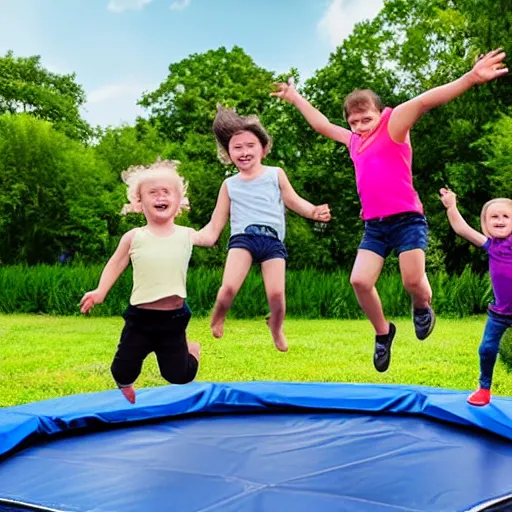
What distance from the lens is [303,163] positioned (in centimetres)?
709

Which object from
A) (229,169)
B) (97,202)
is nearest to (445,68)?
(229,169)

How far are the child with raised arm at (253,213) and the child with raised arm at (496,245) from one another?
0.72 metres

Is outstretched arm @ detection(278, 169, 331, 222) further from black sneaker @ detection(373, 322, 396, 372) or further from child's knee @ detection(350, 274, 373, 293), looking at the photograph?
black sneaker @ detection(373, 322, 396, 372)

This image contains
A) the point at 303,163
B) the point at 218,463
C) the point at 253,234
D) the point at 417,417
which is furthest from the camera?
the point at 303,163

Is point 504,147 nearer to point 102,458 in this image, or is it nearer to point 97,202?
point 97,202

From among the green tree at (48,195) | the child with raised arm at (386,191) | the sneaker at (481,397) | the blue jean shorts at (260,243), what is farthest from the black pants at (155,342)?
the green tree at (48,195)

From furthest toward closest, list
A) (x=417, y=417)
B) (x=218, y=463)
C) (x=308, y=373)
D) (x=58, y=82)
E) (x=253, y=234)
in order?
(x=58, y=82), (x=308, y=373), (x=417, y=417), (x=218, y=463), (x=253, y=234)

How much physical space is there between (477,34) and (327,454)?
790 cm

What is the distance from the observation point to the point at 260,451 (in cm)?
458

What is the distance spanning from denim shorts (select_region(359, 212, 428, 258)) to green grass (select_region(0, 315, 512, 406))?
12.2ft

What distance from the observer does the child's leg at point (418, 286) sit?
145 inches

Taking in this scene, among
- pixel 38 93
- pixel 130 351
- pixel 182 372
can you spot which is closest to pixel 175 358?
pixel 182 372

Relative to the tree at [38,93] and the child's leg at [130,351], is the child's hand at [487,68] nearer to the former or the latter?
the child's leg at [130,351]

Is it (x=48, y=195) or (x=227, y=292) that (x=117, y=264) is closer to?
(x=227, y=292)
